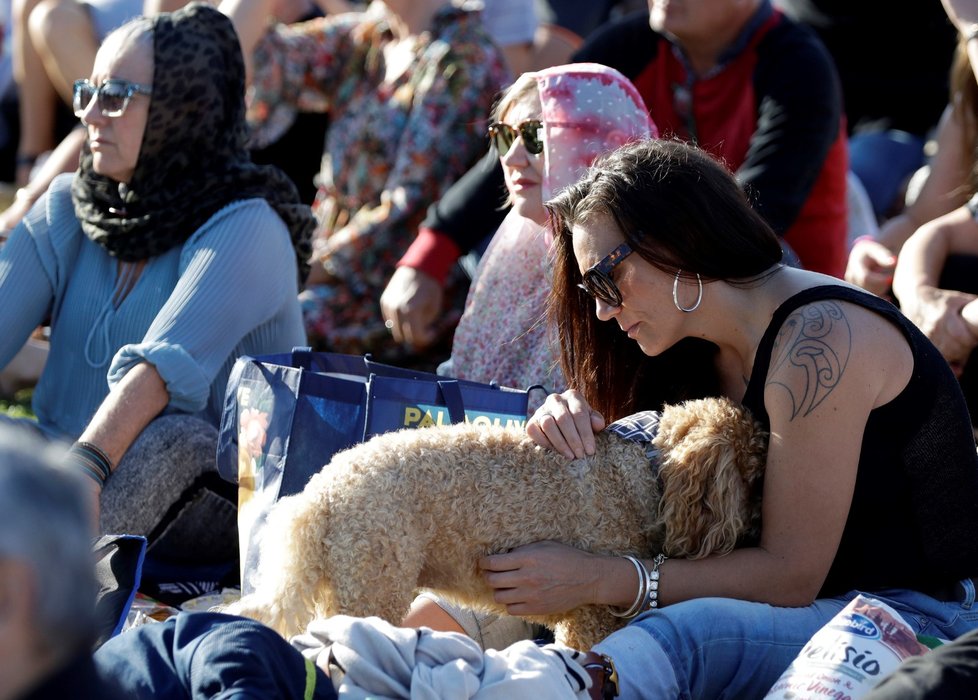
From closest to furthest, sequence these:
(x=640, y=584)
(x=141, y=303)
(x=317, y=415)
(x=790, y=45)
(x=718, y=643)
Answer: (x=718, y=643) < (x=640, y=584) < (x=317, y=415) < (x=141, y=303) < (x=790, y=45)

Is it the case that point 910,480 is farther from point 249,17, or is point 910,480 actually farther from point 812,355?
point 249,17

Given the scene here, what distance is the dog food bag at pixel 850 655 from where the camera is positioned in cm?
212

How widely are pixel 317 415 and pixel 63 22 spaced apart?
411cm

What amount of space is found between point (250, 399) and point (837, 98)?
2.31 metres

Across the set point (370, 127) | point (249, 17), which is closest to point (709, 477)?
point (370, 127)

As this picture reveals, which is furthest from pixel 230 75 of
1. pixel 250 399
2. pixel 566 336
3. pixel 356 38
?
pixel 356 38

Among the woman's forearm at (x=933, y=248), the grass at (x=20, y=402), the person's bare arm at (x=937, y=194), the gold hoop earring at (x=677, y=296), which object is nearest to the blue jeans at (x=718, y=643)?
the gold hoop earring at (x=677, y=296)

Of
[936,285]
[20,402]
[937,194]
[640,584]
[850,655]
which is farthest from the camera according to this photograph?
[20,402]

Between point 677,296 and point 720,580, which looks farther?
point 677,296

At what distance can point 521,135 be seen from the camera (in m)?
3.48

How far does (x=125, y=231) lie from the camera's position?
3.60 meters

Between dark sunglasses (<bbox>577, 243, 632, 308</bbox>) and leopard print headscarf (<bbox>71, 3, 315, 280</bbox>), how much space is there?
1348 millimetres

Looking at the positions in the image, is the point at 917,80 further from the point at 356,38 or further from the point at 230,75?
the point at 230,75

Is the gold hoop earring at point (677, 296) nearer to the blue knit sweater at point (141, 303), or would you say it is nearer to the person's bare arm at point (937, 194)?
the blue knit sweater at point (141, 303)
